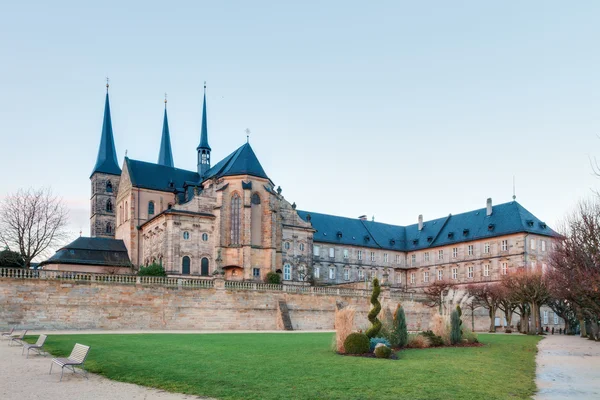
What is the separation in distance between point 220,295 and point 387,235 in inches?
1702

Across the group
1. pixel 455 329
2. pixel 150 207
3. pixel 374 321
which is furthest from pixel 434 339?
pixel 150 207

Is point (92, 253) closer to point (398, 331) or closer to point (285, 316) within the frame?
point (285, 316)

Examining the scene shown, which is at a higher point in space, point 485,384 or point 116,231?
point 116,231

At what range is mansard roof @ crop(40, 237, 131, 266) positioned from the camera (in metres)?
55.7

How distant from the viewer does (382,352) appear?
1881 cm

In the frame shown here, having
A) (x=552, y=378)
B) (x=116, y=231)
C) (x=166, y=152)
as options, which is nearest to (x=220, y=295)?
(x=552, y=378)

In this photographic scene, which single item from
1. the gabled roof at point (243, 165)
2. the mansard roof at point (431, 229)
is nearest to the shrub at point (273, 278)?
the gabled roof at point (243, 165)

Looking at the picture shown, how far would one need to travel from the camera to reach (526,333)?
1831 inches

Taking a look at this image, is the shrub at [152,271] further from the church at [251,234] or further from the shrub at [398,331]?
the shrub at [398,331]

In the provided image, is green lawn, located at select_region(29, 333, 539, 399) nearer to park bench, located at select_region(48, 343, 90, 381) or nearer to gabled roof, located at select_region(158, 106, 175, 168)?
park bench, located at select_region(48, 343, 90, 381)

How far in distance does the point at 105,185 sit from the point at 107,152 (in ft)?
17.1

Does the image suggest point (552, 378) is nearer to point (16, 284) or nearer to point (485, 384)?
point (485, 384)

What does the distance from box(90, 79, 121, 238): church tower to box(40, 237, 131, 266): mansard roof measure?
40.4 ft

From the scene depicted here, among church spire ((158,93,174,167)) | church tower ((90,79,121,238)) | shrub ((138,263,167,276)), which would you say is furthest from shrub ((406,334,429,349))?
church spire ((158,93,174,167))
